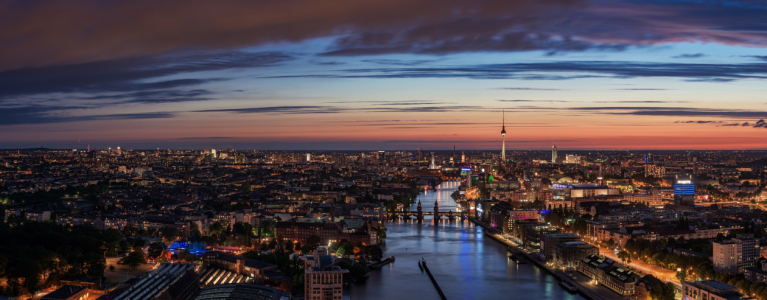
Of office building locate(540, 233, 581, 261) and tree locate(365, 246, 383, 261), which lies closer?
tree locate(365, 246, 383, 261)

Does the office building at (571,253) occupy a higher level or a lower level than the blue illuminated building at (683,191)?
lower

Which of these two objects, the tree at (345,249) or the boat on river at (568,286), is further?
the tree at (345,249)

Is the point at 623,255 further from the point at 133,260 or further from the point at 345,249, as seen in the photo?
the point at 133,260

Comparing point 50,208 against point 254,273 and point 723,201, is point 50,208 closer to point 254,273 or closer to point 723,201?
point 254,273

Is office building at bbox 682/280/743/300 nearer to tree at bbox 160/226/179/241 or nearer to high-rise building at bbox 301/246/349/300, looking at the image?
high-rise building at bbox 301/246/349/300

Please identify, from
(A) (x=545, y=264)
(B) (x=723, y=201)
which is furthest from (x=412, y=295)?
(B) (x=723, y=201)

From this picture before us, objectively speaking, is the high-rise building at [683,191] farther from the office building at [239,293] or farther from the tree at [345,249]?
the office building at [239,293]

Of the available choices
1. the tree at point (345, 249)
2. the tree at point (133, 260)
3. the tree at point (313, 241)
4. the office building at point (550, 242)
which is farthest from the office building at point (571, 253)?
the tree at point (133, 260)

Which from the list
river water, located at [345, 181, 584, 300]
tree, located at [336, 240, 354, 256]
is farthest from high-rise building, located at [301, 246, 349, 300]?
tree, located at [336, 240, 354, 256]
